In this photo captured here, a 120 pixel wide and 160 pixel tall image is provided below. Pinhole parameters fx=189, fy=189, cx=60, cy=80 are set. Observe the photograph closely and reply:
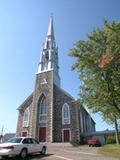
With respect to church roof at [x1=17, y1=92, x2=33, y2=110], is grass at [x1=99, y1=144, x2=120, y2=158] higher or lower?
lower

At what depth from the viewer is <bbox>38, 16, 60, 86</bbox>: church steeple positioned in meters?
44.3

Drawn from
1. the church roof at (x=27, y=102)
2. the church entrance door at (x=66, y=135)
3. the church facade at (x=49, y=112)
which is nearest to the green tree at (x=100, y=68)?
the church facade at (x=49, y=112)

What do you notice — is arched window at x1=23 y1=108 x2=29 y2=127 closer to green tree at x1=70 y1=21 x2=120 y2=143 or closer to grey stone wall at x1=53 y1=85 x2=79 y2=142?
grey stone wall at x1=53 y1=85 x2=79 y2=142

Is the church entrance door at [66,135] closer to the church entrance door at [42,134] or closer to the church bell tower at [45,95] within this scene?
the church bell tower at [45,95]

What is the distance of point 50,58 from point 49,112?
13.5 metres

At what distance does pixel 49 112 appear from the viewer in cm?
3888

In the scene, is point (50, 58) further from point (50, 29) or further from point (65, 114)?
point (65, 114)

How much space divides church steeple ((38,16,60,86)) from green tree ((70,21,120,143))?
19813 millimetres

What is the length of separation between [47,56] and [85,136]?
21266mm

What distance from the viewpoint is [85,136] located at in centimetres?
3669

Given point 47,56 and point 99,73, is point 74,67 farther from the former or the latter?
point 47,56

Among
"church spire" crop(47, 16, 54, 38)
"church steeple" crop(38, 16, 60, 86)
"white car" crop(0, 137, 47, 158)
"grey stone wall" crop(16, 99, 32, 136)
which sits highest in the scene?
"church spire" crop(47, 16, 54, 38)

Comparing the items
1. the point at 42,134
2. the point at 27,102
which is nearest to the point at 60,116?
the point at 42,134

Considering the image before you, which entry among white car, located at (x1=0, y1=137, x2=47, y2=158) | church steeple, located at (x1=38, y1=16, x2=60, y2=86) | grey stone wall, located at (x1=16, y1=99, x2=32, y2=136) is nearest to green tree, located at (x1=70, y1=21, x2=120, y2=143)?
white car, located at (x1=0, y1=137, x2=47, y2=158)
